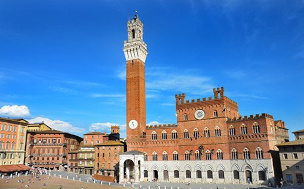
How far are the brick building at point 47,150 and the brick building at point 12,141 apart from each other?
4598 millimetres

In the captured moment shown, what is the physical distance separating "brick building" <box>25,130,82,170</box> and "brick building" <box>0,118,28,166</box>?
4598 mm

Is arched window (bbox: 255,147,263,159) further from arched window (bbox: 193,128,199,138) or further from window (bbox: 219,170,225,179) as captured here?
arched window (bbox: 193,128,199,138)

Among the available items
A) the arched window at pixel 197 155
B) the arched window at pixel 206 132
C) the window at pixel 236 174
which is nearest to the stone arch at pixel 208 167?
the arched window at pixel 197 155

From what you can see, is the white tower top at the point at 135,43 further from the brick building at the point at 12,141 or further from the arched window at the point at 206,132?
the brick building at the point at 12,141

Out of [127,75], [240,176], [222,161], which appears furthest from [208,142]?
[127,75]

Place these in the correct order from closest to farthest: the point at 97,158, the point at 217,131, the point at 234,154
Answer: the point at 234,154
the point at 217,131
the point at 97,158

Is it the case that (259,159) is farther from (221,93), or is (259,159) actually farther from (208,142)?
(221,93)

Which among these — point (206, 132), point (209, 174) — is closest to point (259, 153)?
point (209, 174)

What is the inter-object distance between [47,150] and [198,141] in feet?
165

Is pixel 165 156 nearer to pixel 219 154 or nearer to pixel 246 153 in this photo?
pixel 219 154

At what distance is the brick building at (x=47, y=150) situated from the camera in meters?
78.6

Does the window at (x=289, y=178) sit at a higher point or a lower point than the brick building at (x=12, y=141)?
lower

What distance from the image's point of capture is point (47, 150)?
262ft

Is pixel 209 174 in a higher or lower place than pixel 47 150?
lower
